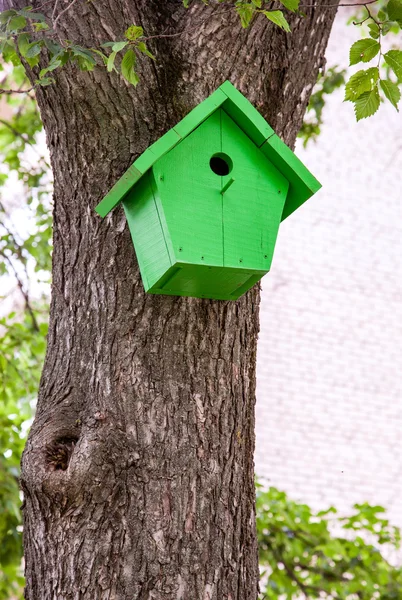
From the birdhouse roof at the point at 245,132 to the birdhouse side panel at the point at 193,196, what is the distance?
4 centimetres

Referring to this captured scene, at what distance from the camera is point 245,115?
1.67 m

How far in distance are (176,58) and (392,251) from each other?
5.33 m

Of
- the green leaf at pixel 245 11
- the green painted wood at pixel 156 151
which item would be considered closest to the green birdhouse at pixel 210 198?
the green painted wood at pixel 156 151

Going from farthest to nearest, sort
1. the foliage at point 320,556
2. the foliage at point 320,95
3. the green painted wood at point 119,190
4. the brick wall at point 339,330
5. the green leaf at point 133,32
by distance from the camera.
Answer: the brick wall at point 339,330, the foliage at point 320,95, the foliage at point 320,556, the green painted wood at point 119,190, the green leaf at point 133,32

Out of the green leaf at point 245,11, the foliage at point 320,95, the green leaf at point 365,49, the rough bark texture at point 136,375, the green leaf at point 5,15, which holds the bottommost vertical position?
the rough bark texture at point 136,375

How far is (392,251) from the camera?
6.80 meters

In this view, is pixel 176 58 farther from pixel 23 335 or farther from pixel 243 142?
pixel 23 335

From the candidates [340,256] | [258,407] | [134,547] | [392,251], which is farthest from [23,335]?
[392,251]

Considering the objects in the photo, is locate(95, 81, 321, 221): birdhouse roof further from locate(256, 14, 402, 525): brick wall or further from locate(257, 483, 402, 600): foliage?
locate(256, 14, 402, 525): brick wall

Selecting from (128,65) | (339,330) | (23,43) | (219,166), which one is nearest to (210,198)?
(219,166)

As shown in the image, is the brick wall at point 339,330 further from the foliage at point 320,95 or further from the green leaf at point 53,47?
the green leaf at point 53,47

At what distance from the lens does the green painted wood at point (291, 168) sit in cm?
172

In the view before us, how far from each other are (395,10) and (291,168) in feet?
1.38

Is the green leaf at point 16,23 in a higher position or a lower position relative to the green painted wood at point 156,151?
higher
